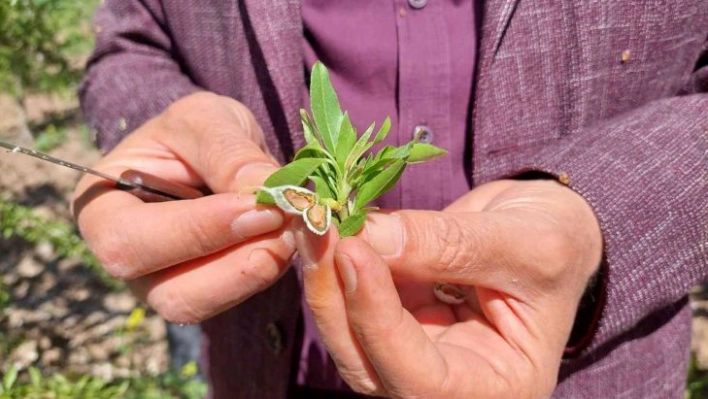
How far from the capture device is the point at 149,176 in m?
1.11

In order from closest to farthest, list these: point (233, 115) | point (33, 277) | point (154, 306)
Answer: point (154, 306) < point (233, 115) < point (33, 277)

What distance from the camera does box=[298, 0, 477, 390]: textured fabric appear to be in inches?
49.1

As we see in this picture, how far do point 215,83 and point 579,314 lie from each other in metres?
0.83

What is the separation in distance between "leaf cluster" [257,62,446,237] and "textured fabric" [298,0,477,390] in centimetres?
34

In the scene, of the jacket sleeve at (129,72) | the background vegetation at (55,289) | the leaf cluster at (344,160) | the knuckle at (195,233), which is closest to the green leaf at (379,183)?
the leaf cluster at (344,160)

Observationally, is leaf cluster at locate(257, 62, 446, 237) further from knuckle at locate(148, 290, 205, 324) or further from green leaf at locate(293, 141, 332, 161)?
knuckle at locate(148, 290, 205, 324)

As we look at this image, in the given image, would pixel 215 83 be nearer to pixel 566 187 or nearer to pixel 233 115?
pixel 233 115

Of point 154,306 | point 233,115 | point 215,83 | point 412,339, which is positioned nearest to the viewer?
point 412,339

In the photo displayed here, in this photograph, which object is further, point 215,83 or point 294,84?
point 215,83

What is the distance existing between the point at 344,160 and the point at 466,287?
33 cm

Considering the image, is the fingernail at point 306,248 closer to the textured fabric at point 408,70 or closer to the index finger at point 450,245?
the index finger at point 450,245

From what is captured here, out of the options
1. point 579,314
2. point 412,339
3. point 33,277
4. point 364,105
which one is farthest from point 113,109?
point 33,277

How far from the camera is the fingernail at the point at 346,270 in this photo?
0.85 m

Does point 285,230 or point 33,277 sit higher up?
point 285,230
